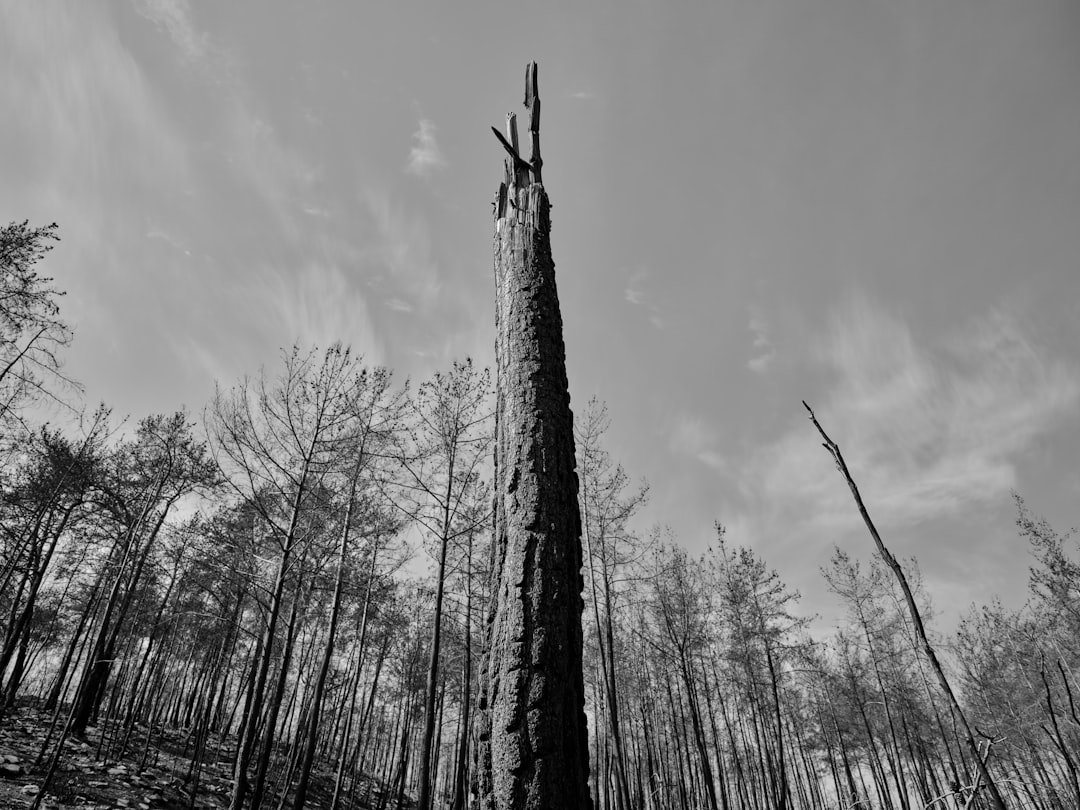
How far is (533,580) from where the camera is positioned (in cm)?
207

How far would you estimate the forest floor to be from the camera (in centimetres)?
758

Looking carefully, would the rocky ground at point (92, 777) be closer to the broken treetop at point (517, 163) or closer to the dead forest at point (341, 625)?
the dead forest at point (341, 625)

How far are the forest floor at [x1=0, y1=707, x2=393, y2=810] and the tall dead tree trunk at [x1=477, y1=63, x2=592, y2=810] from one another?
376 inches

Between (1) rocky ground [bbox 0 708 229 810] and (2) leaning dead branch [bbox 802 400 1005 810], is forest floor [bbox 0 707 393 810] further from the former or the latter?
(2) leaning dead branch [bbox 802 400 1005 810]

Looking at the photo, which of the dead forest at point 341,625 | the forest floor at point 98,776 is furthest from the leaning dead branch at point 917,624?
the forest floor at point 98,776

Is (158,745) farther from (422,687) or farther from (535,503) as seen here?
(535,503)

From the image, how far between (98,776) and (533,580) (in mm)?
12616

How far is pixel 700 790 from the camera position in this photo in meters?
22.5

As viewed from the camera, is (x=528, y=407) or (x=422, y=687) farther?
(x=422, y=687)

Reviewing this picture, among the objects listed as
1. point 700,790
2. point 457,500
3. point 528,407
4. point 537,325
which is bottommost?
point 700,790

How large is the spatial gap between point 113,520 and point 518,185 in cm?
1436

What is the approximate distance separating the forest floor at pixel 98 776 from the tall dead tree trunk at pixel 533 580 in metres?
9.54

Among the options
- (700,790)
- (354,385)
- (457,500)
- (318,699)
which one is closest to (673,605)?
(457,500)

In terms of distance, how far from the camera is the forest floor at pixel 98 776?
758 centimetres
